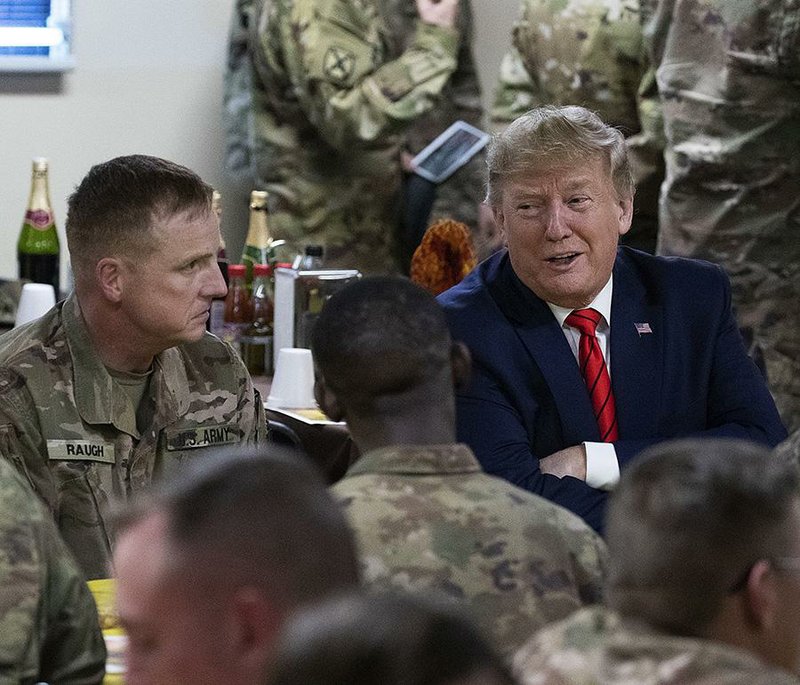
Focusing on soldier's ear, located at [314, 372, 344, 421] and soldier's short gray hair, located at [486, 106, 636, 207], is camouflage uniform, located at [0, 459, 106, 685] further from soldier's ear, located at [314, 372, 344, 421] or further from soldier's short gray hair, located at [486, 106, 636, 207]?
soldier's short gray hair, located at [486, 106, 636, 207]

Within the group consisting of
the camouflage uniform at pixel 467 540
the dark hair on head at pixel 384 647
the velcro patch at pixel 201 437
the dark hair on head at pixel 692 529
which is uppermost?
the dark hair on head at pixel 384 647

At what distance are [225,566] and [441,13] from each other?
475 cm

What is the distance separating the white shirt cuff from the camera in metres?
2.92

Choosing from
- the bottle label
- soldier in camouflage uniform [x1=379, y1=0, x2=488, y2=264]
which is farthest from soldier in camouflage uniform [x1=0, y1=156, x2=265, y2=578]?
soldier in camouflage uniform [x1=379, y1=0, x2=488, y2=264]

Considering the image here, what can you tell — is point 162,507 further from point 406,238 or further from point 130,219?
point 406,238

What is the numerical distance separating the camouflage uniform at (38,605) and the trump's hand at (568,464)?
1.14m

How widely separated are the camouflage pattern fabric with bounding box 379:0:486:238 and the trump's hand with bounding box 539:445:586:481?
289 centimetres

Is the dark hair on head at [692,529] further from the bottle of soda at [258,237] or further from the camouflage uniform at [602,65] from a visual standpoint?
the camouflage uniform at [602,65]

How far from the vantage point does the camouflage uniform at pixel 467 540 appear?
184 centimetres

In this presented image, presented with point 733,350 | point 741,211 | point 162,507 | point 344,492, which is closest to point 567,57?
point 741,211

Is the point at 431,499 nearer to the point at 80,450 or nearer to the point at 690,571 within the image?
the point at 690,571

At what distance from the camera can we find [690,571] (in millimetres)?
1402

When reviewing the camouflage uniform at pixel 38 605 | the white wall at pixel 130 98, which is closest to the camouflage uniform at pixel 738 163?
the white wall at pixel 130 98

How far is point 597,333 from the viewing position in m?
3.13
